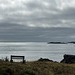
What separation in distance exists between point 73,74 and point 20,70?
203 inches

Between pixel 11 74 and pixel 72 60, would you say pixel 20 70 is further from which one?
pixel 72 60

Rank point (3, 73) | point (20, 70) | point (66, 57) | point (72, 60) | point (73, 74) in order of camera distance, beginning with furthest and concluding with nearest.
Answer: point (66, 57) < point (72, 60) < point (73, 74) < point (20, 70) < point (3, 73)

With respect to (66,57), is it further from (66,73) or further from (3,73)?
(3,73)

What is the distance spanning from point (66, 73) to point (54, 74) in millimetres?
1508

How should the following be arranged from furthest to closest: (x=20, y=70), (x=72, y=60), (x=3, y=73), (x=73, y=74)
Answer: (x=72, y=60)
(x=73, y=74)
(x=20, y=70)
(x=3, y=73)

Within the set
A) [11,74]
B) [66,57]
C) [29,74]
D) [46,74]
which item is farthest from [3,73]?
[66,57]

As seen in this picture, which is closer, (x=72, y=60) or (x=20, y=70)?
(x=20, y=70)

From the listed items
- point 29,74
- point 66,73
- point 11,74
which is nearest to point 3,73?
point 11,74

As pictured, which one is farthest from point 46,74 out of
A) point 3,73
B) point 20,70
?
point 3,73


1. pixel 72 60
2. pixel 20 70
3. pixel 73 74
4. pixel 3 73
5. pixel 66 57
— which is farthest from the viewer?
pixel 66 57

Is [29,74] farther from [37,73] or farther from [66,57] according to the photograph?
[66,57]

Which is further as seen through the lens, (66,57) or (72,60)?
(66,57)

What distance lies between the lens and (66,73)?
70.1 ft

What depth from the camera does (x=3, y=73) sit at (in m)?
18.4
